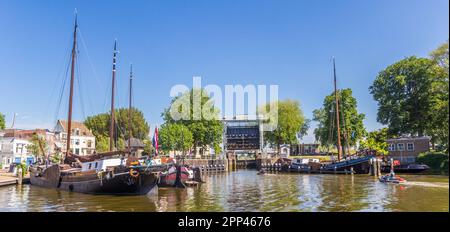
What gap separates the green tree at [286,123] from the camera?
282 feet

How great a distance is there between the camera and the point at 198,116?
2852 inches

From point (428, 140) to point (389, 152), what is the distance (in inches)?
264

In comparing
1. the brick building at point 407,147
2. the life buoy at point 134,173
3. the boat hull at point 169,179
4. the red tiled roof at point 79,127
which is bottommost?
the boat hull at point 169,179

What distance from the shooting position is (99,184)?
24.5 metres

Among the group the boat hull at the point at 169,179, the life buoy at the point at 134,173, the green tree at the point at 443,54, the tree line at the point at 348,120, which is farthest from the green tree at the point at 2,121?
the green tree at the point at 443,54

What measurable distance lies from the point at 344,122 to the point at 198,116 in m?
30.5

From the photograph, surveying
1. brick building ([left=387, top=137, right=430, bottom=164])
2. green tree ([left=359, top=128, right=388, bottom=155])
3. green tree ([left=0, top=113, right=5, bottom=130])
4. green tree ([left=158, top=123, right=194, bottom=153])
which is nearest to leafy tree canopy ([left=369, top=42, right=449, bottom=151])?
brick building ([left=387, top=137, right=430, bottom=164])

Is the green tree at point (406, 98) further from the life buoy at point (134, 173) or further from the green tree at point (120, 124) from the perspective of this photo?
the green tree at point (120, 124)

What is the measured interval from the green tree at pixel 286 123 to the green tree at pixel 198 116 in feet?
64.8

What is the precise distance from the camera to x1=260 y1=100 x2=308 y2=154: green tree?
85988mm

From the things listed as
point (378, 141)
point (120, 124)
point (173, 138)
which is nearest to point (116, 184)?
point (173, 138)

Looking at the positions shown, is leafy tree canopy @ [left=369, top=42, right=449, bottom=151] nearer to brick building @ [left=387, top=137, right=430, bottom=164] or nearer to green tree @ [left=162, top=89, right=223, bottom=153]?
brick building @ [left=387, top=137, right=430, bottom=164]

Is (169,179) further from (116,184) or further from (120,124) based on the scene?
(120,124)

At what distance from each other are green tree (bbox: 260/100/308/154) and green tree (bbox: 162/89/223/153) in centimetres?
1975
